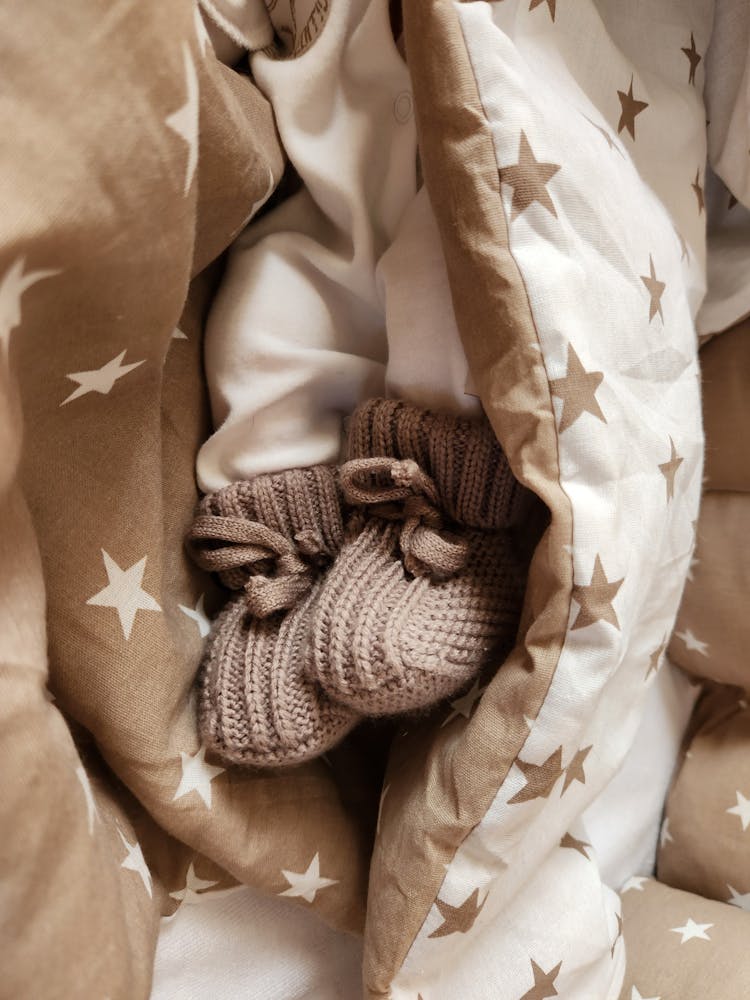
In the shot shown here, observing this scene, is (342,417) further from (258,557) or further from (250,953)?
(250,953)

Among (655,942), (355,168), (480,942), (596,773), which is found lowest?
(655,942)

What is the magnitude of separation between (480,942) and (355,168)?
57 centimetres

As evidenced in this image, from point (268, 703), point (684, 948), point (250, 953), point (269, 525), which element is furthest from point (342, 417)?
point (684, 948)

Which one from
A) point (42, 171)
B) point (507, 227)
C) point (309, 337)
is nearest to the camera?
point (42, 171)

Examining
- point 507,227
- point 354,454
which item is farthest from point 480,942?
point 507,227

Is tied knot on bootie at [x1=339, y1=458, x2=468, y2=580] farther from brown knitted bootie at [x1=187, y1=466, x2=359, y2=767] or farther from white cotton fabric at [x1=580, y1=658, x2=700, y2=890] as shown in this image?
white cotton fabric at [x1=580, y1=658, x2=700, y2=890]

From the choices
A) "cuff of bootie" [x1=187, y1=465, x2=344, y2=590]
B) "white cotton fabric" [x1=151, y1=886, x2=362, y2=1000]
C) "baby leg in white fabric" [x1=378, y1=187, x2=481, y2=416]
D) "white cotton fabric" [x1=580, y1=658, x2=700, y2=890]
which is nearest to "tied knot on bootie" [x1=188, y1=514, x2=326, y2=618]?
"cuff of bootie" [x1=187, y1=465, x2=344, y2=590]

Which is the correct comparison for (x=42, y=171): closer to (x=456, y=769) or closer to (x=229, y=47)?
(x=229, y=47)

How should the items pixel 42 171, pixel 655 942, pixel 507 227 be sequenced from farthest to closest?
pixel 655 942, pixel 507 227, pixel 42 171

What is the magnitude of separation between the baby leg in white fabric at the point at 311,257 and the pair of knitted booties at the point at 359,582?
0.11 feet

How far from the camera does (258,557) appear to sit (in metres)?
0.56

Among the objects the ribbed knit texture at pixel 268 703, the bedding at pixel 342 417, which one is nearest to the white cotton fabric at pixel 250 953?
the bedding at pixel 342 417

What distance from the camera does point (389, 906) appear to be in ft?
1.82

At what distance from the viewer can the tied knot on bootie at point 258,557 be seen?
1.78ft
